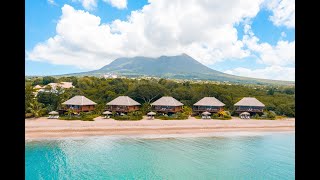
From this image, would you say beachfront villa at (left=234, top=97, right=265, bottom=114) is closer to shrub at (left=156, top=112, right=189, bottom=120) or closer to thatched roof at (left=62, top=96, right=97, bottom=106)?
shrub at (left=156, top=112, right=189, bottom=120)

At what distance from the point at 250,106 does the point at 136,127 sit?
14188mm

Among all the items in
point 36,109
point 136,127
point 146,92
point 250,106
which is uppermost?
point 146,92

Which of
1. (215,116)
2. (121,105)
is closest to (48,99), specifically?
(121,105)

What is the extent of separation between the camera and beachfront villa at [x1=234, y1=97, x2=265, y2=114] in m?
31.5

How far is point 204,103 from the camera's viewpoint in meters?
31.6

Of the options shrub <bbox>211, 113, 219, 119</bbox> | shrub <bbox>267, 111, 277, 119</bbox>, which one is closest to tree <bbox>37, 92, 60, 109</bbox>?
shrub <bbox>211, 113, 219, 119</bbox>

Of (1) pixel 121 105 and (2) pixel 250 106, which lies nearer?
(1) pixel 121 105

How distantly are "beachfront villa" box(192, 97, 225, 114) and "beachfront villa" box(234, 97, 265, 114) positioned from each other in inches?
83.5

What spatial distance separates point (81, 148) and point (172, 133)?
26.2 ft

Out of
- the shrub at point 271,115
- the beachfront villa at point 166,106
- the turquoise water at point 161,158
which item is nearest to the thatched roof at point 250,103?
the shrub at point 271,115

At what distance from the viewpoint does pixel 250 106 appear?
104 ft

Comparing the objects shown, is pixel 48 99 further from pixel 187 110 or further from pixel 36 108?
pixel 187 110

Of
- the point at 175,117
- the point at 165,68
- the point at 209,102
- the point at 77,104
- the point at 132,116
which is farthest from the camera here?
the point at 165,68
